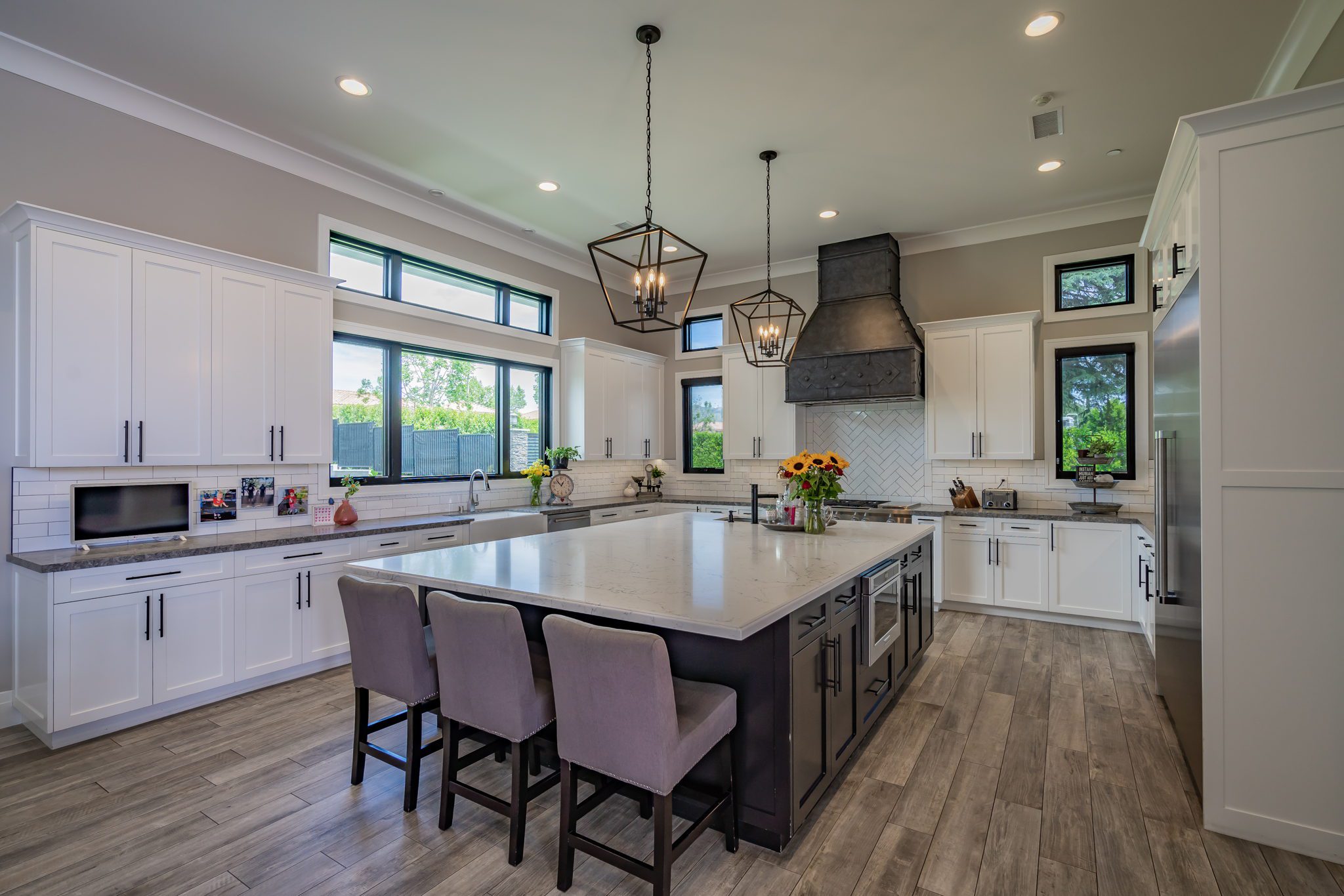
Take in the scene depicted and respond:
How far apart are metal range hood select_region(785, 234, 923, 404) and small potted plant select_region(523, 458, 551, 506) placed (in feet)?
8.54

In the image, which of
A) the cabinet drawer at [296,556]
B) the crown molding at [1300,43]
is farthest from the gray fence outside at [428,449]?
the crown molding at [1300,43]

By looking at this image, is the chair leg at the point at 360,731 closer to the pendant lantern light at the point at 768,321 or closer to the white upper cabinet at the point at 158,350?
the white upper cabinet at the point at 158,350

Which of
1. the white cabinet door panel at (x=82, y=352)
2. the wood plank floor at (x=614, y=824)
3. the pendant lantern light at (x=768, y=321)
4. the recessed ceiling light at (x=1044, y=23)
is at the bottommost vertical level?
the wood plank floor at (x=614, y=824)

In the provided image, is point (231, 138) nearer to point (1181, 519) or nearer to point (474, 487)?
point (474, 487)

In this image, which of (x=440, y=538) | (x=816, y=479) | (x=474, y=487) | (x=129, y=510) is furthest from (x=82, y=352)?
(x=816, y=479)

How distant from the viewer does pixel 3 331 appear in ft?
10.4

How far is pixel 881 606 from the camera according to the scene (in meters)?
2.98

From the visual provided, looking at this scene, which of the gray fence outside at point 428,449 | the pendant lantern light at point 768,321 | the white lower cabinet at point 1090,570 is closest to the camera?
the pendant lantern light at point 768,321

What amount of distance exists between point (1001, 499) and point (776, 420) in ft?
7.59

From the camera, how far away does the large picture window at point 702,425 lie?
7.43 meters

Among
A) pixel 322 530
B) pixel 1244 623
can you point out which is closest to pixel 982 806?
pixel 1244 623

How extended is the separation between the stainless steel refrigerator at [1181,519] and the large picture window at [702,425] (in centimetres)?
464

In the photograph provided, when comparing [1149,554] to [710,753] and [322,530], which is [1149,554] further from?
[322,530]

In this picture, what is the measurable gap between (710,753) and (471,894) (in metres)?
0.89
